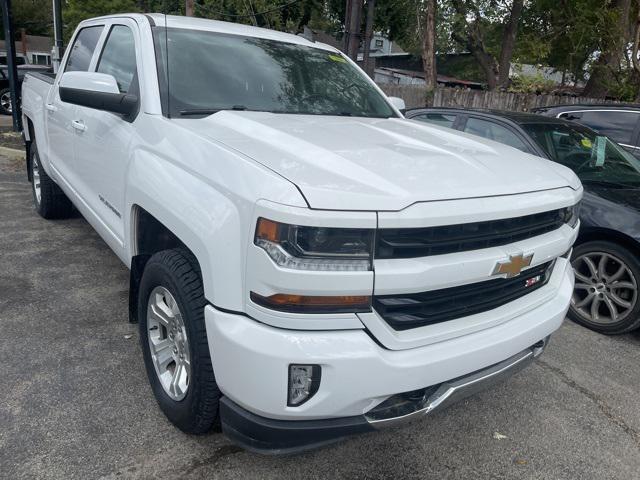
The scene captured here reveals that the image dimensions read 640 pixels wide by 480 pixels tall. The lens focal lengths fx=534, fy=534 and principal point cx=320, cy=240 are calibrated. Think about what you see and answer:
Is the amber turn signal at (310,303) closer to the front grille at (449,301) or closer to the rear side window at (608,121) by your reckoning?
the front grille at (449,301)

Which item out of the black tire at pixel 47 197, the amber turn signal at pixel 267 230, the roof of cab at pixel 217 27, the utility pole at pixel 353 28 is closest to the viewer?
the amber turn signal at pixel 267 230

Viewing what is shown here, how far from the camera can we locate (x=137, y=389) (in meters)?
2.82

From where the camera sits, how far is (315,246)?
5.76 ft

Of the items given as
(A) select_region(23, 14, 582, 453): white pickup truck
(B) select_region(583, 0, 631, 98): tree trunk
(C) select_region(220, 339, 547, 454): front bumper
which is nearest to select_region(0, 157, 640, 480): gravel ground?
(A) select_region(23, 14, 582, 453): white pickup truck

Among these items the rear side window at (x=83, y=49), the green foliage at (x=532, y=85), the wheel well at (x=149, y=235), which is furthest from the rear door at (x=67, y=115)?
the green foliage at (x=532, y=85)

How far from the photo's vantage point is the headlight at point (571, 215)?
2.57 metres

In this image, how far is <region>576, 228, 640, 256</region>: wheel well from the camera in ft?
12.2

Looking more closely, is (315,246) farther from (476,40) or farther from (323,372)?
(476,40)

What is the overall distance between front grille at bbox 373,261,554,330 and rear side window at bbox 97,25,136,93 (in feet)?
6.94

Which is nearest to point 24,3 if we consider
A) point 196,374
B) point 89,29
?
point 89,29

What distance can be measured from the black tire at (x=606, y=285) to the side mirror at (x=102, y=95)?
3302mm

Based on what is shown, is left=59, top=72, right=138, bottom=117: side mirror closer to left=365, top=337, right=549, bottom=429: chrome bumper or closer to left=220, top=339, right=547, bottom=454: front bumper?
left=220, top=339, right=547, bottom=454: front bumper

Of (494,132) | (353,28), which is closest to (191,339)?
(494,132)

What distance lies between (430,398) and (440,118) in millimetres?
4330
